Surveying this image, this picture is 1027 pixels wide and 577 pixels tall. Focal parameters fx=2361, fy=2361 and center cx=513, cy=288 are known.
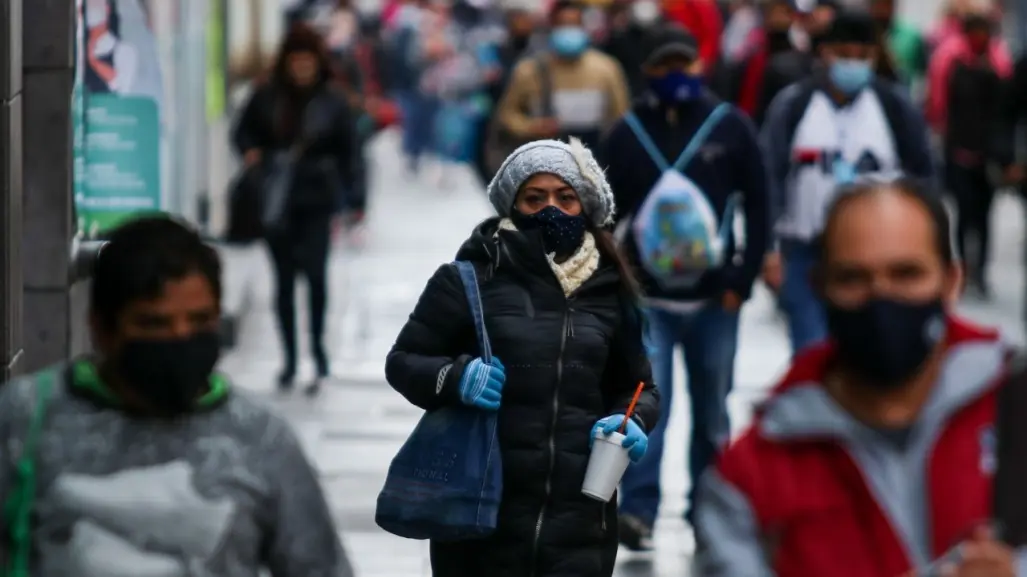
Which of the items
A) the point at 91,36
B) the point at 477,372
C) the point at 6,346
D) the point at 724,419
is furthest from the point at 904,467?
the point at 91,36

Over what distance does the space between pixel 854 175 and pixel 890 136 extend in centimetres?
22

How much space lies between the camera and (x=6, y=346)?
24.3 ft

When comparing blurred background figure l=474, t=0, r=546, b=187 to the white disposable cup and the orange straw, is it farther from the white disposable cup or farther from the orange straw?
the white disposable cup

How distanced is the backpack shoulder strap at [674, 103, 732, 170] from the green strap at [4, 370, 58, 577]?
5129 mm

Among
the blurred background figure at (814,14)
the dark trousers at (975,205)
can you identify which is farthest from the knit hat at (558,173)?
the dark trousers at (975,205)

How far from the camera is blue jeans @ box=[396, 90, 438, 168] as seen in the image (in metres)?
28.2

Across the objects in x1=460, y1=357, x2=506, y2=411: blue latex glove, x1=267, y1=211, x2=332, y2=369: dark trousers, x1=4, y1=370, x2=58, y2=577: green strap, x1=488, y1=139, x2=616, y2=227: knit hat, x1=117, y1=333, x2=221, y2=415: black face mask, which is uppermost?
x1=488, y1=139, x2=616, y2=227: knit hat

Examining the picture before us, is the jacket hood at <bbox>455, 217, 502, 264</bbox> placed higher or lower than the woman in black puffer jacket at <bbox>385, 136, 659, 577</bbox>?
higher

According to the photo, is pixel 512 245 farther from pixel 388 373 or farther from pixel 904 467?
pixel 904 467

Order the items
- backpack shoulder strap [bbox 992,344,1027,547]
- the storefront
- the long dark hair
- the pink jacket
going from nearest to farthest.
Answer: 1. backpack shoulder strap [bbox 992,344,1027,547]
2. the storefront
3. the long dark hair
4. the pink jacket

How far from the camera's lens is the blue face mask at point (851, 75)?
969 centimetres

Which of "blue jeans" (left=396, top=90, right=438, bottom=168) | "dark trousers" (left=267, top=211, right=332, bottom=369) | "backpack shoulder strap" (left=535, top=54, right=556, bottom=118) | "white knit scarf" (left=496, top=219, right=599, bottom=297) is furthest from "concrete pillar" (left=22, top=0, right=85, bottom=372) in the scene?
"blue jeans" (left=396, top=90, right=438, bottom=168)

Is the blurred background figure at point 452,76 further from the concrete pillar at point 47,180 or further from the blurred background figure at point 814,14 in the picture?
the concrete pillar at point 47,180

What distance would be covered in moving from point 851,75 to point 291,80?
3.73m
